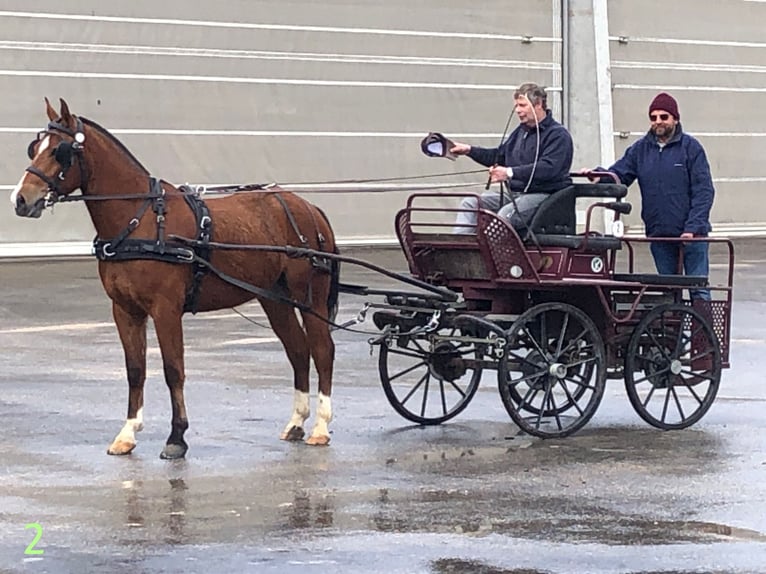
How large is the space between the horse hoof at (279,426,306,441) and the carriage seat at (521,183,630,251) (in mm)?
1762

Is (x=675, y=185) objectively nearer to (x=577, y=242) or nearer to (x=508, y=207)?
(x=577, y=242)

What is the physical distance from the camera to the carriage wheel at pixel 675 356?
10.5 m

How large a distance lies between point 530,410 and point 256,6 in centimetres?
1509

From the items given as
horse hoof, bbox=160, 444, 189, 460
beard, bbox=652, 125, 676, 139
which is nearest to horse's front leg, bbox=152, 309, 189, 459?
horse hoof, bbox=160, 444, 189, 460

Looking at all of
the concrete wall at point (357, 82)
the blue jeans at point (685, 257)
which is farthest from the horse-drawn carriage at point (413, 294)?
the concrete wall at point (357, 82)

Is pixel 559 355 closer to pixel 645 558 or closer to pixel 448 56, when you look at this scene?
pixel 645 558

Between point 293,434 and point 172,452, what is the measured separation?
974 mm

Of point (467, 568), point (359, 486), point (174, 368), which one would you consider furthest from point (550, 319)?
point (467, 568)

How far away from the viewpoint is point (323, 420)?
9891mm

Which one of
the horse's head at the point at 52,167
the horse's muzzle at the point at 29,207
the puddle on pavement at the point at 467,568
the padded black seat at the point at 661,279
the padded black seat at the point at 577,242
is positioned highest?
the horse's head at the point at 52,167

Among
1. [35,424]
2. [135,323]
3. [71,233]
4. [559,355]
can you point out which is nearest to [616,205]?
[559,355]

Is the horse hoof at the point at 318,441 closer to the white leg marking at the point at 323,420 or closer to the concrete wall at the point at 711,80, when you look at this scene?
the white leg marking at the point at 323,420

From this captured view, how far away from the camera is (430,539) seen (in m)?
7.36

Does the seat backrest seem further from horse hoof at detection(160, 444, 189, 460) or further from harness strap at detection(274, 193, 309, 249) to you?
horse hoof at detection(160, 444, 189, 460)
